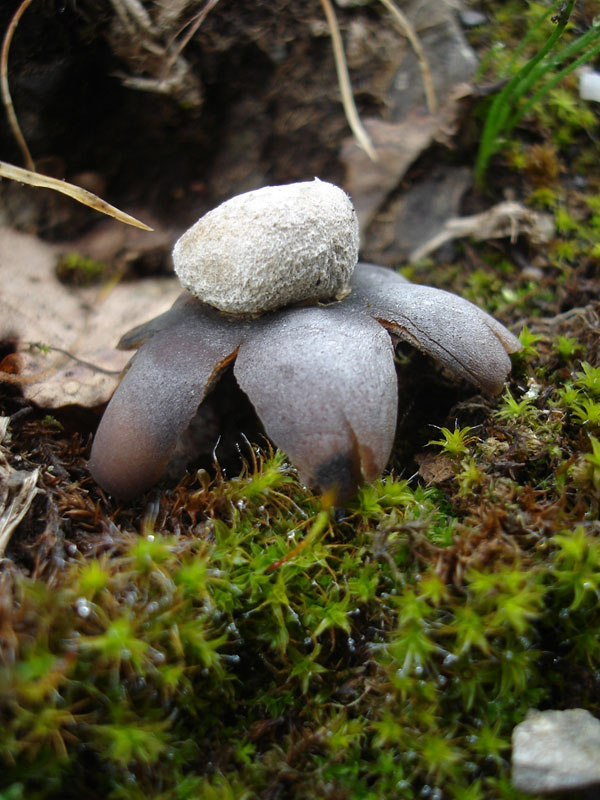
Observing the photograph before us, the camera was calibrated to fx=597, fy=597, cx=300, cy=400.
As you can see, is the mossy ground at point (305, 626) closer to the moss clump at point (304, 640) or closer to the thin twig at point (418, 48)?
the moss clump at point (304, 640)

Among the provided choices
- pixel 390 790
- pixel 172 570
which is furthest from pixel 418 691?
pixel 172 570

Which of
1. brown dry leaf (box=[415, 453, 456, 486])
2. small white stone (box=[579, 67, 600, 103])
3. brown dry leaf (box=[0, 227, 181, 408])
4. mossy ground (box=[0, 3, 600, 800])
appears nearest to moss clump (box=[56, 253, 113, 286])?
brown dry leaf (box=[0, 227, 181, 408])

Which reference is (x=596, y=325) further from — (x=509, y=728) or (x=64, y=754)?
(x=64, y=754)

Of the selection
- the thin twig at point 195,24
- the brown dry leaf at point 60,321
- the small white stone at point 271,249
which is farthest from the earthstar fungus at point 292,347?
the thin twig at point 195,24

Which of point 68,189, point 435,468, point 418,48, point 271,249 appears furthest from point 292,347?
point 418,48

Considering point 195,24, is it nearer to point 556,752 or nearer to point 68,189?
point 68,189

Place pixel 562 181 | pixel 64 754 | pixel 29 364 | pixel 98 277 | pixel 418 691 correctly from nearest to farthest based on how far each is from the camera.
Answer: pixel 64 754, pixel 418 691, pixel 29 364, pixel 98 277, pixel 562 181

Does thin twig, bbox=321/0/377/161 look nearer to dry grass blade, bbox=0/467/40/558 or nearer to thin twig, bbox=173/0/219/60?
thin twig, bbox=173/0/219/60

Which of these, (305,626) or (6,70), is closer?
(305,626)
